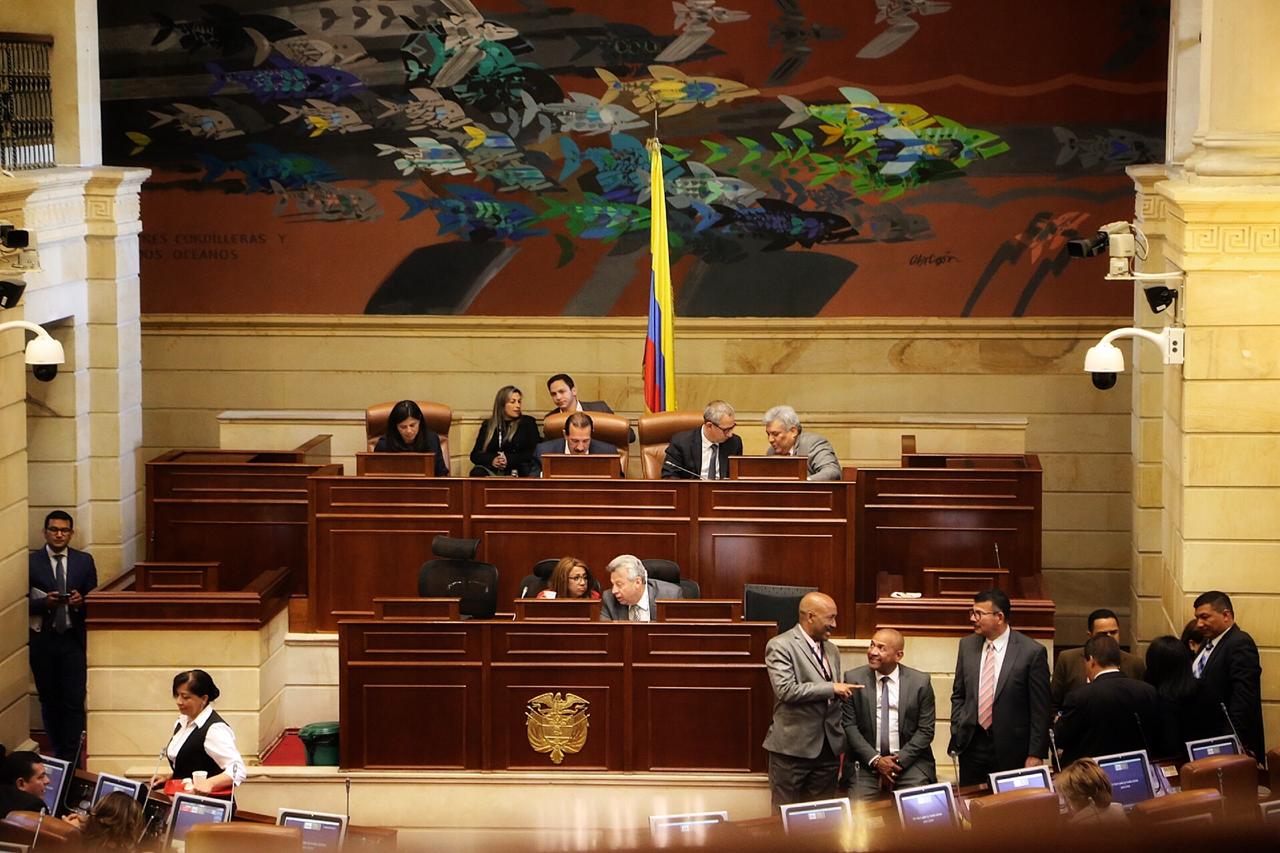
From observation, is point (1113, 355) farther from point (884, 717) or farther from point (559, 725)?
point (559, 725)

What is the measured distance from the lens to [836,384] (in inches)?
526

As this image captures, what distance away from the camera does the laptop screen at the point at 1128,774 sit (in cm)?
625

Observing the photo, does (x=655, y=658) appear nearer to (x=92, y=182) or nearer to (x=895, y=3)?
(x=92, y=182)

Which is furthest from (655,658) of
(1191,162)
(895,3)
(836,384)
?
(895,3)

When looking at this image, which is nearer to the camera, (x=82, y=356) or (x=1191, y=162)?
(x=1191, y=162)

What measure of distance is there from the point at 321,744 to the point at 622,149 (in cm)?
654

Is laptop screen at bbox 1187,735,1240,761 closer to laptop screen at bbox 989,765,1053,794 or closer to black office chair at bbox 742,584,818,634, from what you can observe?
laptop screen at bbox 989,765,1053,794

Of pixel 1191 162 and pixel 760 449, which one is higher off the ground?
pixel 1191 162

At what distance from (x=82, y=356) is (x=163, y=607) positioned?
3000 mm

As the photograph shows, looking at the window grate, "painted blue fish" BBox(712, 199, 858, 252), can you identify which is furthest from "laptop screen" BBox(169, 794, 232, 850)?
"painted blue fish" BBox(712, 199, 858, 252)

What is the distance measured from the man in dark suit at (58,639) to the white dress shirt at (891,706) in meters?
4.49

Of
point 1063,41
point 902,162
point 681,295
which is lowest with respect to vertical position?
point 681,295
